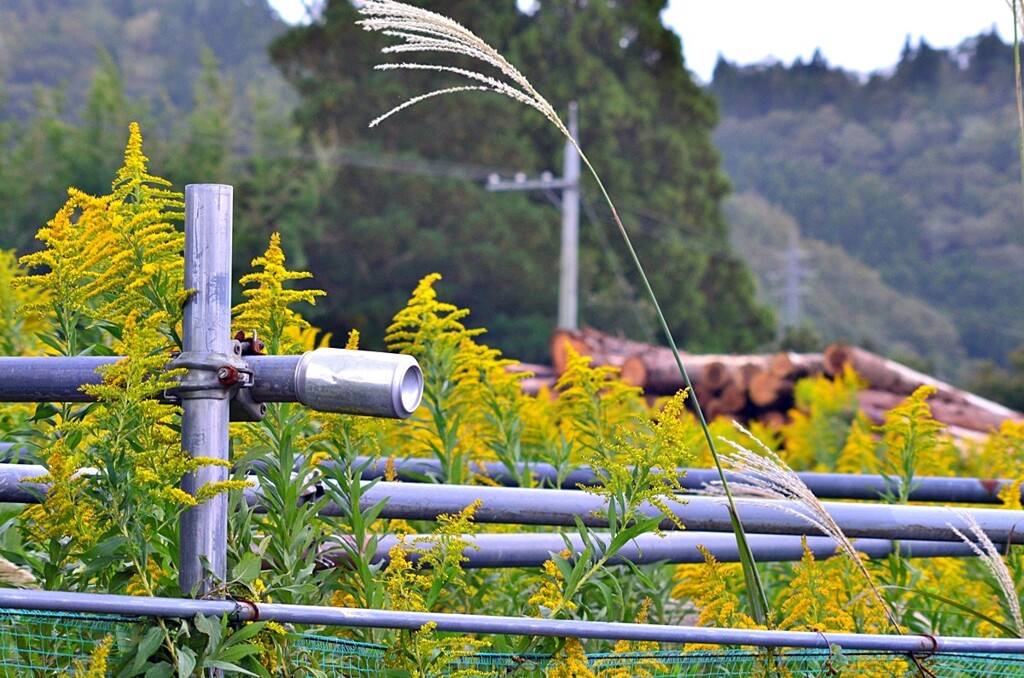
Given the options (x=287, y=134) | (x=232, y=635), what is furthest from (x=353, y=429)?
(x=287, y=134)

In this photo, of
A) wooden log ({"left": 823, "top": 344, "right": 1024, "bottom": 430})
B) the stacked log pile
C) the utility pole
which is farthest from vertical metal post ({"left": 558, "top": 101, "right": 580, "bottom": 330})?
wooden log ({"left": 823, "top": 344, "right": 1024, "bottom": 430})

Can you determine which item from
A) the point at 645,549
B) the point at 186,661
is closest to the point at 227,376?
the point at 186,661

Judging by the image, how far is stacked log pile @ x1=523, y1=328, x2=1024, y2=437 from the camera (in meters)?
11.8

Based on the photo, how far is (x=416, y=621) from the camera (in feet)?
5.68

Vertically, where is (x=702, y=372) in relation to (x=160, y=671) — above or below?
above

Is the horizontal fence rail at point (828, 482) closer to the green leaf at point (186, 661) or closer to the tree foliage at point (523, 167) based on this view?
the green leaf at point (186, 661)

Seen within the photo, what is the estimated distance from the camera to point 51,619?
1.70 m

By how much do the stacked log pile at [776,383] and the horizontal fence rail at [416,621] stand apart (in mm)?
9445

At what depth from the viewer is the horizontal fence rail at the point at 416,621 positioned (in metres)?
1.59

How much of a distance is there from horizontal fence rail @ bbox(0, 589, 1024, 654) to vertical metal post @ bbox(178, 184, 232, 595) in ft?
0.32

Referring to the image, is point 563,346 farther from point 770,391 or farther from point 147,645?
point 147,645

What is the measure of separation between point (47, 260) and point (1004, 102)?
77.5 meters

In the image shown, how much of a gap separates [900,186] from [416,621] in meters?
69.8

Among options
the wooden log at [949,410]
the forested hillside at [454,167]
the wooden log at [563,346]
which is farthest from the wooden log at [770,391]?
the forested hillside at [454,167]
